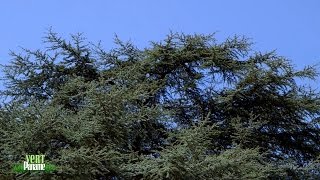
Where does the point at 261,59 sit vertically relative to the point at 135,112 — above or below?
above

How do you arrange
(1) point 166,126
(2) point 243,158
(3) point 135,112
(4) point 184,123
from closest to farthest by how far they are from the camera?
(2) point 243,158, (3) point 135,112, (1) point 166,126, (4) point 184,123

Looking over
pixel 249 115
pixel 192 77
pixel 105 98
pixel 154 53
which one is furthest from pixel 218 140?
pixel 105 98

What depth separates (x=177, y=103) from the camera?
42.8 ft

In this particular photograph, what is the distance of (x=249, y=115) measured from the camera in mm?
12539

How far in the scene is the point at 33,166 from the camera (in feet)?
28.2

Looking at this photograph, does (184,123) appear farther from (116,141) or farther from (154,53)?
(116,141)

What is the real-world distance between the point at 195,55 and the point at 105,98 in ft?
13.2

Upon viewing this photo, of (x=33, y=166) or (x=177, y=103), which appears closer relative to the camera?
(x=33, y=166)

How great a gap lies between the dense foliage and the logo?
566mm

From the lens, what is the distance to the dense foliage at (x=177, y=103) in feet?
31.6

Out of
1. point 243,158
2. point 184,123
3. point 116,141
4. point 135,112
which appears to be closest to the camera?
point 243,158

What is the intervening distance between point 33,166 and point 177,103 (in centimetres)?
523

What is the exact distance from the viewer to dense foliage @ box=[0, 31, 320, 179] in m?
9.63

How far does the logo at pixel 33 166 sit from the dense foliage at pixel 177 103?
1.86 ft
